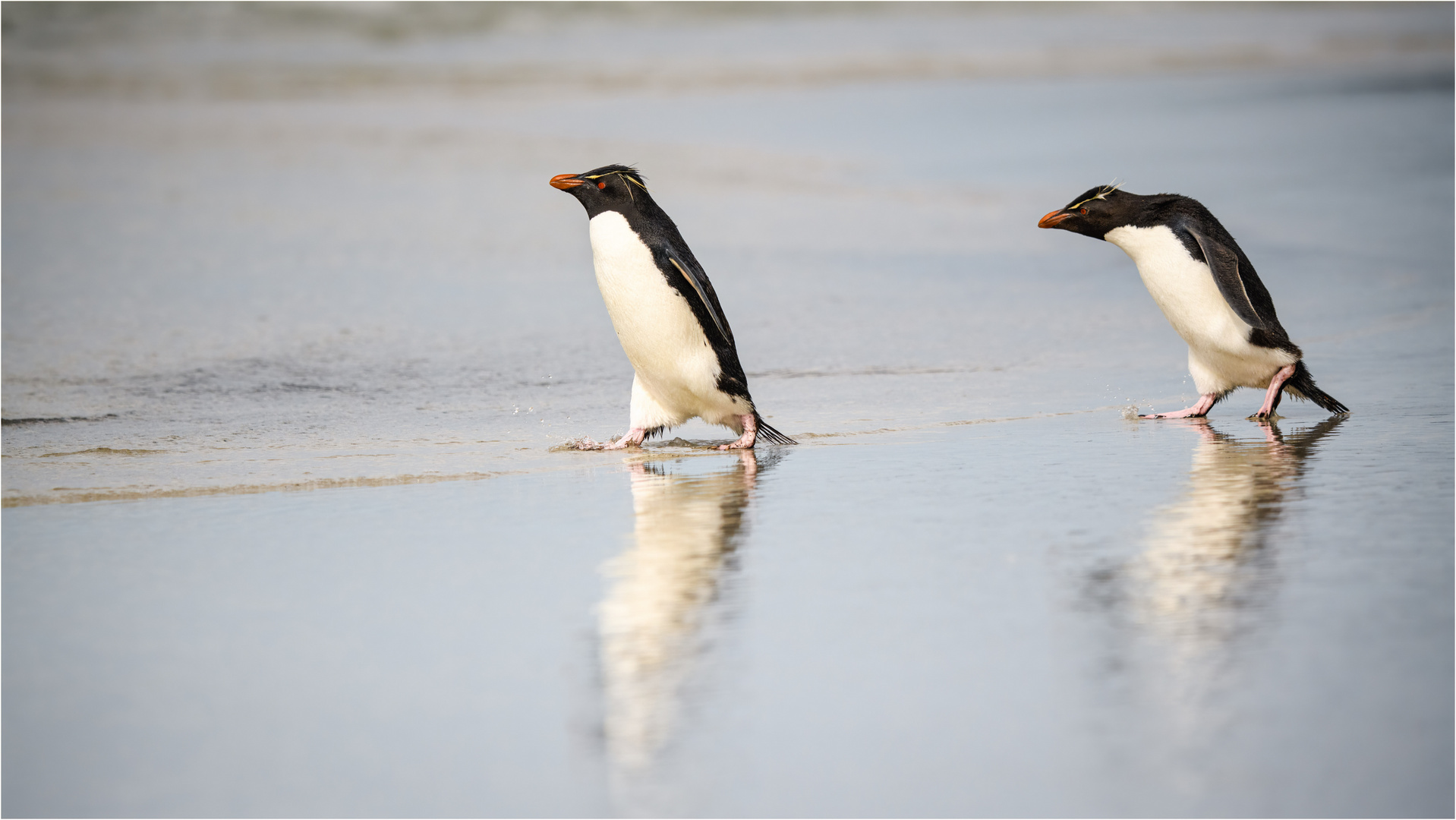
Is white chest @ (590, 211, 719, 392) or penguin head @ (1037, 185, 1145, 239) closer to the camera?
white chest @ (590, 211, 719, 392)

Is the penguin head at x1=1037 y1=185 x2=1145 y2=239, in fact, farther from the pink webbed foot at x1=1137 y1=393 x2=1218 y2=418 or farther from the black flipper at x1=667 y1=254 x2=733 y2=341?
the black flipper at x1=667 y1=254 x2=733 y2=341

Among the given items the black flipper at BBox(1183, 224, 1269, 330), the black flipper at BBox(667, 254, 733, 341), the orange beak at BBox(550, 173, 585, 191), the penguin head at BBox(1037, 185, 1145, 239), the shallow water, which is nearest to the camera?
the shallow water

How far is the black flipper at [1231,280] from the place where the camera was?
4758 mm

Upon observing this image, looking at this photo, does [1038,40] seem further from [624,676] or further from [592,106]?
[624,676]

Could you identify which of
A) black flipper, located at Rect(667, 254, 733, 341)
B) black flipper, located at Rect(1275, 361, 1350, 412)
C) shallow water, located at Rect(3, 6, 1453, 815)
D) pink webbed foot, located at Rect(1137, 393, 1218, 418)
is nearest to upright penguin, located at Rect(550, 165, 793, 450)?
black flipper, located at Rect(667, 254, 733, 341)

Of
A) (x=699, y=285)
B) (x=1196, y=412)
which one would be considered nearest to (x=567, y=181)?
(x=699, y=285)

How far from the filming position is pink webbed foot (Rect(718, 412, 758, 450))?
446 centimetres

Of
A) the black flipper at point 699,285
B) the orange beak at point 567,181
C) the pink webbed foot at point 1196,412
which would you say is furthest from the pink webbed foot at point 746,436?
the pink webbed foot at point 1196,412

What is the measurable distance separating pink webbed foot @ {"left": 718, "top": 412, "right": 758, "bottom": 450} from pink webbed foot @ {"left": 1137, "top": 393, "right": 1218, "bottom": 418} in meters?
1.25

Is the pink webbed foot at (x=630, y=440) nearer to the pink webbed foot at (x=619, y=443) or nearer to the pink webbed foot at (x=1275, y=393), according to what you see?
the pink webbed foot at (x=619, y=443)

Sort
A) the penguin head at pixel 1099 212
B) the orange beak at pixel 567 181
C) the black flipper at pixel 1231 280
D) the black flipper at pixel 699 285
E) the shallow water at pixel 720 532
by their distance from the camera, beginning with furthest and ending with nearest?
1. the penguin head at pixel 1099 212
2. the black flipper at pixel 1231 280
3. the orange beak at pixel 567 181
4. the black flipper at pixel 699 285
5. the shallow water at pixel 720 532

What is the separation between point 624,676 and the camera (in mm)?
A: 2240

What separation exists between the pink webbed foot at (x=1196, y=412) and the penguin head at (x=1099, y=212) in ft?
2.12

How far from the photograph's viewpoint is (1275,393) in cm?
481
